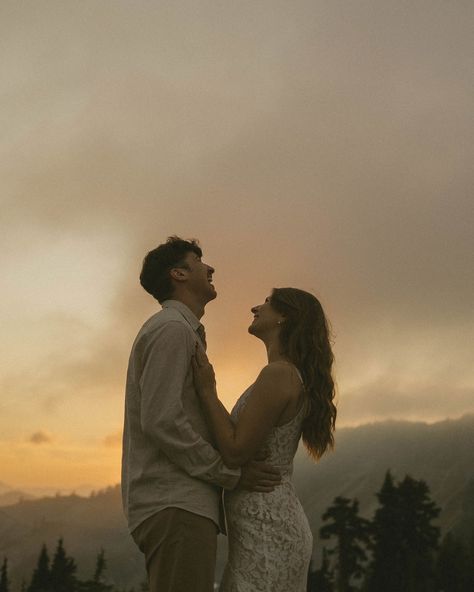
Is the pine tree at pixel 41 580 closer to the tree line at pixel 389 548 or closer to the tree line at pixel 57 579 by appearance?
the tree line at pixel 57 579

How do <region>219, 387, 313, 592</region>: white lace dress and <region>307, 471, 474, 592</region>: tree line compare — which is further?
<region>307, 471, 474, 592</region>: tree line

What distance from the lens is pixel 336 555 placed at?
74562mm

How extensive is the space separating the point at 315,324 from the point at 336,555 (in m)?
73.9

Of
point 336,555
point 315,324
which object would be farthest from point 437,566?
point 315,324

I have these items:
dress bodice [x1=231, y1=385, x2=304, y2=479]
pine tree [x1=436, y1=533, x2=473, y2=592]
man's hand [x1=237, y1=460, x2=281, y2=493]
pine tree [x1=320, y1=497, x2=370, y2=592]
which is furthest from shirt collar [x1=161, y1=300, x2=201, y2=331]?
pine tree [x1=436, y1=533, x2=473, y2=592]

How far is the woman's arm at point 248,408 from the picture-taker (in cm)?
497

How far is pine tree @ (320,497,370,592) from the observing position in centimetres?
7294

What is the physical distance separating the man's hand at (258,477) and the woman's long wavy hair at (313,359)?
0.54 meters

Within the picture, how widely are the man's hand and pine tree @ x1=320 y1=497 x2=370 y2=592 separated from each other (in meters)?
70.2

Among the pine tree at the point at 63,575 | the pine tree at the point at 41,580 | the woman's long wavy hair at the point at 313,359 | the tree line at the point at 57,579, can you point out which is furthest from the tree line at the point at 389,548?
the woman's long wavy hair at the point at 313,359

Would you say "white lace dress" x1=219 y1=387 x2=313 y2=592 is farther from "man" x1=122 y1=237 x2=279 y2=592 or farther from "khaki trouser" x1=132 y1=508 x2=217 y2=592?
"khaki trouser" x1=132 y1=508 x2=217 y2=592

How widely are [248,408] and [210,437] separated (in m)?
0.36

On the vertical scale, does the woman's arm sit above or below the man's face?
below

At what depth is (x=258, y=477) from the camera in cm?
529
